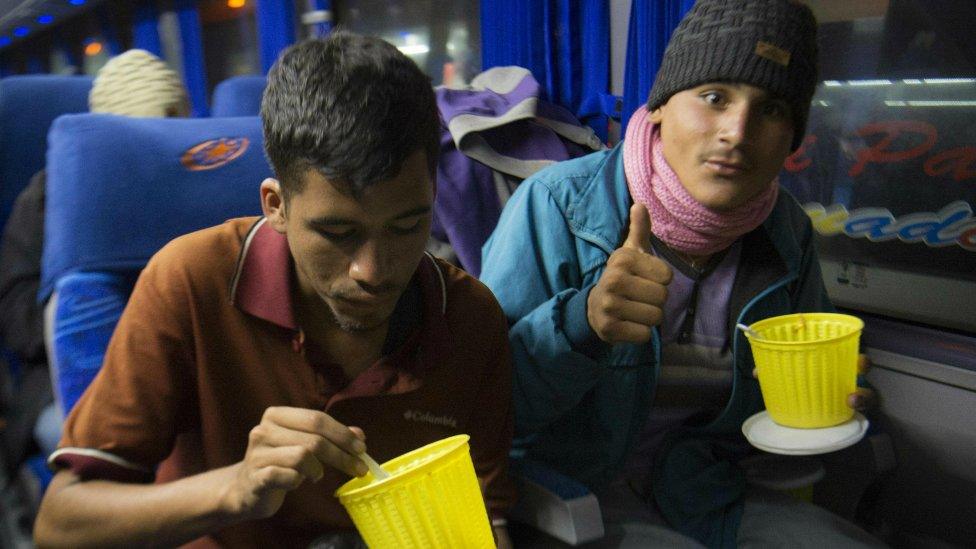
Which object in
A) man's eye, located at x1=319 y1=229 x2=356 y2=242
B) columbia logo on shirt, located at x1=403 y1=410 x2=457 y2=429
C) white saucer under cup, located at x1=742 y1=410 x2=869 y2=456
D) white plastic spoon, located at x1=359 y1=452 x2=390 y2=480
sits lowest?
white saucer under cup, located at x1=742 y1=410 x2=869 y2=456

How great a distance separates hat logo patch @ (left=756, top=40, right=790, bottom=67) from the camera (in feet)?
4.68

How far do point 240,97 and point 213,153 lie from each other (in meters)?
1.45

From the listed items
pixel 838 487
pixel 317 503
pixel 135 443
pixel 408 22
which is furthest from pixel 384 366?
pixel 408 22

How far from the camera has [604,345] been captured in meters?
1.30

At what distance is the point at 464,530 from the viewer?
0.92 meters

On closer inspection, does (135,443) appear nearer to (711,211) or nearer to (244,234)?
(244,234)

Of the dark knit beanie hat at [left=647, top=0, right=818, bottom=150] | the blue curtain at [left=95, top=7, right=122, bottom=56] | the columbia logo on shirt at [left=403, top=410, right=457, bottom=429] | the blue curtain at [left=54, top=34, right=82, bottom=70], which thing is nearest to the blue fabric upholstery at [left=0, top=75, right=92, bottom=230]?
the columbia logo on shirt at [left=403, top=410, right=457, bottom=429]

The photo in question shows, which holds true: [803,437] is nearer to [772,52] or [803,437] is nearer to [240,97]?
[772,52]

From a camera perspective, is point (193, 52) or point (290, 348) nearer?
point (290, 348)

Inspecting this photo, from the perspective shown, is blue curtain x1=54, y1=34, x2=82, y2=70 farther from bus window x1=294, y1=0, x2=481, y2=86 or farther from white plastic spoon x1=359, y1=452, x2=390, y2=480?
white plastic spoon x1=359, y1=452, x2=390, y2=480

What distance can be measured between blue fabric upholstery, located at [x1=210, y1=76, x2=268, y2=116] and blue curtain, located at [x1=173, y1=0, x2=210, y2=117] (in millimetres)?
3013

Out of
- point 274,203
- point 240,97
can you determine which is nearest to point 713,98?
point 274,203

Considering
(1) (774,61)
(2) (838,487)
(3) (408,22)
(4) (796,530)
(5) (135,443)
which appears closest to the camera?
(5) (135,443)

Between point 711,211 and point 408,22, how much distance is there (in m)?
2.67
